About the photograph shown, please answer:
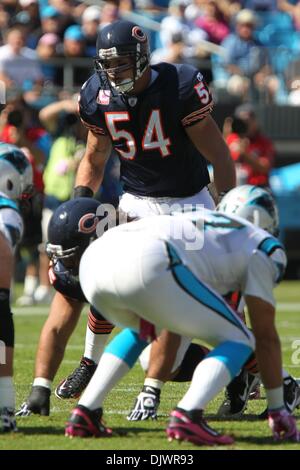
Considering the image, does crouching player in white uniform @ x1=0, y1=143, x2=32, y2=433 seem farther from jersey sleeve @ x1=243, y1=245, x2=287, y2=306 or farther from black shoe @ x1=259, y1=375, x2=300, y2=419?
black shoe @ x1=259, y1=375, x2=300, y2=419

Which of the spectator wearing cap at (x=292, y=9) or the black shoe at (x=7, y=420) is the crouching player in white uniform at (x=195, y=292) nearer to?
the black shoe at (x=7, y=420)

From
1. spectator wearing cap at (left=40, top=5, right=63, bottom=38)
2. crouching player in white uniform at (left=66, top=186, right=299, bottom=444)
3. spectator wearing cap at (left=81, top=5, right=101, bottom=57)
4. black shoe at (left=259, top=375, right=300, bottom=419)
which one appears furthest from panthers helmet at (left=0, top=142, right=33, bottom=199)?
spectator wearing cap at (left=40, top=5, right=63, bottom=38)

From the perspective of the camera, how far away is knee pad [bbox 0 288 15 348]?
4.80 metres

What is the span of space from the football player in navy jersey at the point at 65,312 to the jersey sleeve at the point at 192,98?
826 mm

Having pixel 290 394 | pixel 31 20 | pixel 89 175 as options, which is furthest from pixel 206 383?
pixel 31 20

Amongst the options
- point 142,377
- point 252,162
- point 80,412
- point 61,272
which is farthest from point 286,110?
point 80,412

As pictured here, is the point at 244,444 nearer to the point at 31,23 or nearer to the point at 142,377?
the point at 142,377

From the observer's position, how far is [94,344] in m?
6.11

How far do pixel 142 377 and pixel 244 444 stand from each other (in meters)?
2.68

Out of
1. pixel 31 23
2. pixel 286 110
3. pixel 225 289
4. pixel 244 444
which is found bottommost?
pixel 286 110

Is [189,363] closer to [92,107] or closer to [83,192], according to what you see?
[83,192]

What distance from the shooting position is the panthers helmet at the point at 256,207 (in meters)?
4.90

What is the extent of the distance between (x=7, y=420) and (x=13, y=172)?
1117mm

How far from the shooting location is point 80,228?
204 inches
